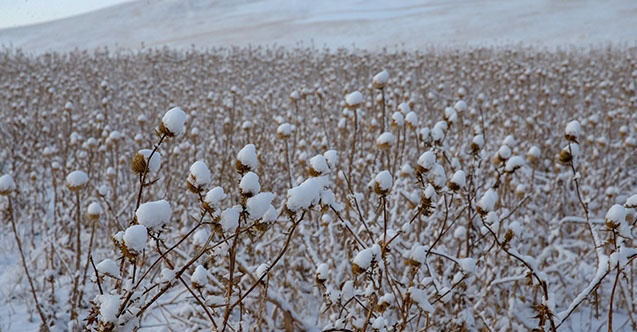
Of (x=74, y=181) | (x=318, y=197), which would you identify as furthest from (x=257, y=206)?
(x=74, y=181)

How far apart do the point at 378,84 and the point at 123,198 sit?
8.30 feet

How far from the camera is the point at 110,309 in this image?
0.97 m

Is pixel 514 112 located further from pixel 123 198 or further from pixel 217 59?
pixel 217 59

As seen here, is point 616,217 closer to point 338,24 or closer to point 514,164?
point 514,164

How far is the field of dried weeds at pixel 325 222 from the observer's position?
1213 millimetres

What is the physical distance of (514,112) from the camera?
5.98m

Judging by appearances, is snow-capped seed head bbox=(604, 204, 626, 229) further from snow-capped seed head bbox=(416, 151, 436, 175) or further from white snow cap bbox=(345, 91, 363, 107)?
white snow cap bbox=(345, 91, 363, 107)

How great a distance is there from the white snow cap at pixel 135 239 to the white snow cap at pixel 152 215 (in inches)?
1.3

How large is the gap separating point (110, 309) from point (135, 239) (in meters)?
0.16

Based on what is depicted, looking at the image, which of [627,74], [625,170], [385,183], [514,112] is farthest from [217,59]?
[385,183]

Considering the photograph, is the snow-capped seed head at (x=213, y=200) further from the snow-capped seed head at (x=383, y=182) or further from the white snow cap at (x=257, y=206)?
the snow-capped seed head at (x=383, y=182)

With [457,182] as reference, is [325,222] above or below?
below

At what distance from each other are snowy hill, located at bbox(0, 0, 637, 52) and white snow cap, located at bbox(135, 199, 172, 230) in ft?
49.2

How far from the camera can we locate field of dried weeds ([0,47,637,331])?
1213mm
